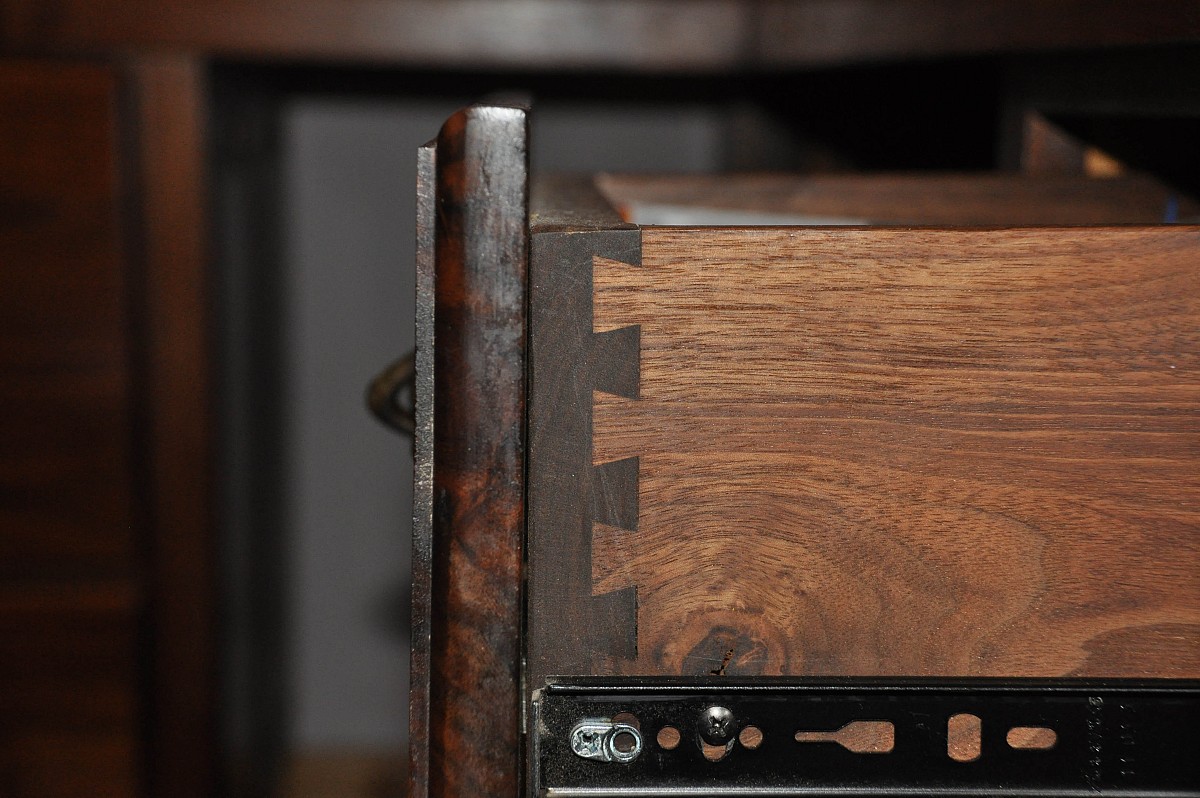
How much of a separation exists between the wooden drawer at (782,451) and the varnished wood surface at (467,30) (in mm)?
673

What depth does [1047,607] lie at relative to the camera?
423 mm

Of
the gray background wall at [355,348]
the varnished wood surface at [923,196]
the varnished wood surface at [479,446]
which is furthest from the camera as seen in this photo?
the gray background wall at [355,348]

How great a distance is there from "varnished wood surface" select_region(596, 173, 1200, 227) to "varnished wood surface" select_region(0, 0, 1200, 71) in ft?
0.89

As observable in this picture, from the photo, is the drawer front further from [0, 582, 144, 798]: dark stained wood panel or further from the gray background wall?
the gray background wall

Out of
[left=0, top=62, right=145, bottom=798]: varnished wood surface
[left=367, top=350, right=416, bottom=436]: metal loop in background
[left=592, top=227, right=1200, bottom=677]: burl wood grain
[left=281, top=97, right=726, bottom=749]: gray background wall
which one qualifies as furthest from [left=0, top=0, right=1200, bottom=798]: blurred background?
[left=592, top=227, right=1200, bottom=677]: burl wood grain

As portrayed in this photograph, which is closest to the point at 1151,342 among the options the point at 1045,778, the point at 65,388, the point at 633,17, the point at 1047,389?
the point at 1047,389

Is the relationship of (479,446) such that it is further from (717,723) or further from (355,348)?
(355,348)

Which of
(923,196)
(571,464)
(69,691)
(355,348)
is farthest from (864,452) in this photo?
(355,348)

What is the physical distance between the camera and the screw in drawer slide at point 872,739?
43cm

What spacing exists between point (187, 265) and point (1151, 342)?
1.10 metres

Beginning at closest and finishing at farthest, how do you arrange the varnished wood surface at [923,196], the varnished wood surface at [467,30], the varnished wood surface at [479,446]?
1. the varnished wood surface at [479,446]
2. the varnished wood surface at [923,196]
3. the varnished wood surface at [467,30]

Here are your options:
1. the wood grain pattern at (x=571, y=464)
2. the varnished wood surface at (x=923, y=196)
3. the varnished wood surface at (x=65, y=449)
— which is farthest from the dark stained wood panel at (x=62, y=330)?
the wood grain pattern at (x=571, y=464)

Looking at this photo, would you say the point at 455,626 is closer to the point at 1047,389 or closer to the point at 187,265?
the point at 1047,389

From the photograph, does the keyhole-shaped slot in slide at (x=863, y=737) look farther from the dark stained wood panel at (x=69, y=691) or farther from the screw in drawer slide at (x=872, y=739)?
the dark stained wood panel at (x=69, y=691)
